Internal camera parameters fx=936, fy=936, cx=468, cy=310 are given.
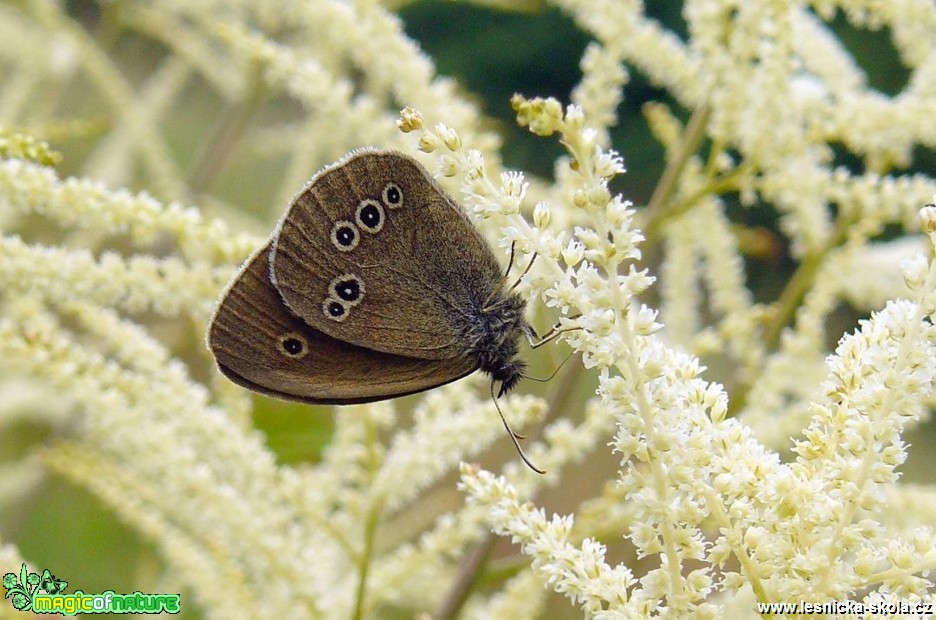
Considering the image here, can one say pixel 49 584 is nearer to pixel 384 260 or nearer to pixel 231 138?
pixel 384 260

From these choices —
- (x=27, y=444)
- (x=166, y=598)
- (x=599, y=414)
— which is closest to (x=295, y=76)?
(x=599, y=414)

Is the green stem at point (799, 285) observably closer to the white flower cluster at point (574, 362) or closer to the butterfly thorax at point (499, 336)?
the white flower cluster at point (574, 362)

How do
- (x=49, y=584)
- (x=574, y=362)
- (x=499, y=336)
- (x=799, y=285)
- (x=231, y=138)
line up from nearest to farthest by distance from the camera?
(x=49, y=584) < (x=499, y=336) < (x=574, y=362) < (x=799, y=285) < (x=231, y=138)

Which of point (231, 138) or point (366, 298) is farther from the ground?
point (231, 138)

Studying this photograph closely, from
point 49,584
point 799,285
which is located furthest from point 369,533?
point 799,285

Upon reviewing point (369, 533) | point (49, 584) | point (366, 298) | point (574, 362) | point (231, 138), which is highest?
point (231, 138)

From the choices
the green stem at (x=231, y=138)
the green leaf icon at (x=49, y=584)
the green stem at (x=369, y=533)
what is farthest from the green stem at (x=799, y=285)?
the green stem at (x=231, y=138)

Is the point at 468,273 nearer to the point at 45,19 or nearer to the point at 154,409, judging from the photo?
the point at 154,409

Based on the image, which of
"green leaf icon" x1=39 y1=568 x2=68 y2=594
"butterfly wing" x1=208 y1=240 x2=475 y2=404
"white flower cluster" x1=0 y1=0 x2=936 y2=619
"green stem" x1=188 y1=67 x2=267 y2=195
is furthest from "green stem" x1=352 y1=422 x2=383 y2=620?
"green stem" x1=188 y1=67 x2=267 y2=195
